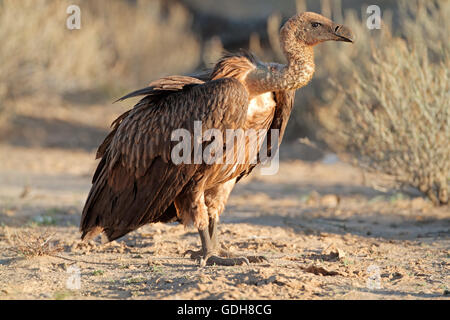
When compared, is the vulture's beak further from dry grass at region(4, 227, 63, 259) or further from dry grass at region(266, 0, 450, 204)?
dry grass at region(4, 227, 63, 259)

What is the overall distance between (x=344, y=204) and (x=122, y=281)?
4.50m

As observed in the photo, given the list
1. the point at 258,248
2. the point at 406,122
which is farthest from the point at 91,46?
the point at 258,248

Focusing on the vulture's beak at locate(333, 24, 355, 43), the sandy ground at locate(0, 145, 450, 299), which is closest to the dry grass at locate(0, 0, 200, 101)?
the sandy ground at locate(0, 145, 450, 299)

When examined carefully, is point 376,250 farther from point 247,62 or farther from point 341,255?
point 247,62

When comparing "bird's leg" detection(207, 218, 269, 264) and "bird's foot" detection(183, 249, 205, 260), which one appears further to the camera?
"bird's foot" detection(183, 249, 205, 260)

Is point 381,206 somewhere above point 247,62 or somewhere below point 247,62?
below

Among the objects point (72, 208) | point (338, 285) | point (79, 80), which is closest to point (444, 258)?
point (338, 285)

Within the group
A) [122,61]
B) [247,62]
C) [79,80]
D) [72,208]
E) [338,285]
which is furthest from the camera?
[122,61]

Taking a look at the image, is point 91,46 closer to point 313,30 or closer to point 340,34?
point 313,30

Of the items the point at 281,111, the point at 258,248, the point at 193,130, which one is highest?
the point at 281,111

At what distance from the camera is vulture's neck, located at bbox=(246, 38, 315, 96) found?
16.0 ft

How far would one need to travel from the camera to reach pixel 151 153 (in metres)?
4.92

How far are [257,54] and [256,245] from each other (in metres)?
7.97

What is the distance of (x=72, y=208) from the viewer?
812cm
